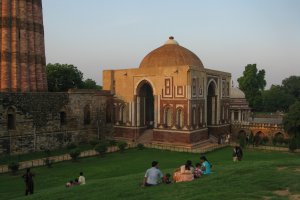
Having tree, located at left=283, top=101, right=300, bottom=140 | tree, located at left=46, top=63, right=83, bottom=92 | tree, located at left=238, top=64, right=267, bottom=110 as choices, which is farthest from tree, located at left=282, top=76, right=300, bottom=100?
tree, located at left=46, top=63, right=83, bottom=92

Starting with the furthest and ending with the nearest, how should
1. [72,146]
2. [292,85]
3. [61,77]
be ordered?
1. [292,85]
2. [61,77]
3. [72,146]

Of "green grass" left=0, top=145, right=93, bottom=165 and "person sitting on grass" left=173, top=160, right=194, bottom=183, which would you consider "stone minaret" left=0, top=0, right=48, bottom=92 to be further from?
"person sitting on grass" left=173, top=160, right=194, bottom=183

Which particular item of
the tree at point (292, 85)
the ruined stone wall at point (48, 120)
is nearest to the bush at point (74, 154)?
the ruined stone wall at point (48, 120)

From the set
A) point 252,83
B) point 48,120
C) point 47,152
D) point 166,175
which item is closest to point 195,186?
point 166,175

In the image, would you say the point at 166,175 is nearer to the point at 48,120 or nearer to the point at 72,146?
the point at 72,146

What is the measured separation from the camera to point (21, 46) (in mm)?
26469

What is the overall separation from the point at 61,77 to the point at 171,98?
21522mm

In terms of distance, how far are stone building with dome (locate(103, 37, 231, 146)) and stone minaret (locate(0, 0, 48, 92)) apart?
7.11 m

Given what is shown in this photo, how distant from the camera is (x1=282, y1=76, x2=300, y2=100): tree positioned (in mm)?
80869

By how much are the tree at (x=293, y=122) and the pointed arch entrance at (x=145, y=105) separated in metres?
12.3

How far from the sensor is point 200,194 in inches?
327

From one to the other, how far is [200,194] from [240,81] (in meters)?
54.0

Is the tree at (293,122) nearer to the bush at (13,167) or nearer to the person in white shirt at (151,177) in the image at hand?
the person in white shirt at (151,177)

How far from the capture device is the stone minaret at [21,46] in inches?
1017
